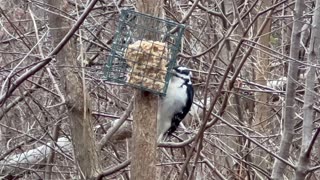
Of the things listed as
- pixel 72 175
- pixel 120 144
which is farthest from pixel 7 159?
pixel 120 144

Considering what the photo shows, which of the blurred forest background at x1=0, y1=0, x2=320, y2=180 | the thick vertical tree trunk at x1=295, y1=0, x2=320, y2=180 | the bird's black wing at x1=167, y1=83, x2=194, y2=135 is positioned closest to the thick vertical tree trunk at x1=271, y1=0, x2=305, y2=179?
the blurred forest background at x1=0, y1=0, x2=320, y2=180

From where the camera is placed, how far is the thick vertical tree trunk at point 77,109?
3480mm

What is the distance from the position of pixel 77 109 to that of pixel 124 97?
2.06 meters

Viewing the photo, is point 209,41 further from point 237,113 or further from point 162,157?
point 162,157

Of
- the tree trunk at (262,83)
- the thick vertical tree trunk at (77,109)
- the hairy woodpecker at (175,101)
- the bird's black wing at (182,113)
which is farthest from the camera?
the tree trunk at (262,83)

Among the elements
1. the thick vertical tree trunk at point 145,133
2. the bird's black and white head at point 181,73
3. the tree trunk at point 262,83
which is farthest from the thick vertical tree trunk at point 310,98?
the tree trunk at point 262,83

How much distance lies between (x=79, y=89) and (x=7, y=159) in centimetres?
131

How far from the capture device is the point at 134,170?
2.80 meters

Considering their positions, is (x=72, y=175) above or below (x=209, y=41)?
below

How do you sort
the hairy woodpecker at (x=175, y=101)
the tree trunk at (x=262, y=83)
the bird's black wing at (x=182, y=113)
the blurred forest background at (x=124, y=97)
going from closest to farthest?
1. the blurred forest background at (x=124, y=97)
2. the hairy woodpecker at (x=175, y=101)
3. the bird's black wing at (x=182, y=113)
4. the tree trunk at (x=262, y=83)

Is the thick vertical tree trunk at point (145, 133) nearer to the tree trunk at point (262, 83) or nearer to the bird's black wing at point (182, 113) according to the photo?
the bird's black wing at point (182, 113)

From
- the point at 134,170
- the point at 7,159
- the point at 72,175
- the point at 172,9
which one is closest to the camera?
the point at 134,170

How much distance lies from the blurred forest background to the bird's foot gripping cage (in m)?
0.13

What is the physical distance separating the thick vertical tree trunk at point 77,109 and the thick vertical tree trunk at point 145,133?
0.73 m
